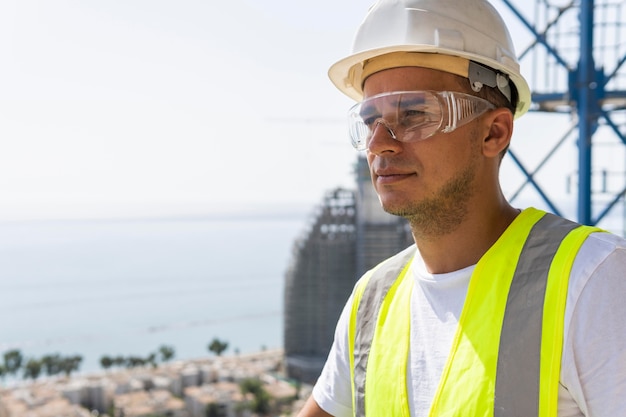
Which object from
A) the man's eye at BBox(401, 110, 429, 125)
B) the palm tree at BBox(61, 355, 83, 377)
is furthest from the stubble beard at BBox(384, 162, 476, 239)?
the palm tree at BBox(61, 355, 83, 377)

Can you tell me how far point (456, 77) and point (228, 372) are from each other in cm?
2719

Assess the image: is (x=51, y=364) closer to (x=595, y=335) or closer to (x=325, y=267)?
(x=325, y=267)

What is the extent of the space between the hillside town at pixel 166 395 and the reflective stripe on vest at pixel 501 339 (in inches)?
807

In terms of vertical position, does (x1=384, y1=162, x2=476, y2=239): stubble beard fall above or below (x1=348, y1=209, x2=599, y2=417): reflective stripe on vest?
above

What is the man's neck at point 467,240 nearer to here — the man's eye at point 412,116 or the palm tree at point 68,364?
the man's eye at point 412,116

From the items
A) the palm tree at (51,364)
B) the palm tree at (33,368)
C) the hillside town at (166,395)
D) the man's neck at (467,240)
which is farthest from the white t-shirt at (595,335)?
the palm tree at (51,364)

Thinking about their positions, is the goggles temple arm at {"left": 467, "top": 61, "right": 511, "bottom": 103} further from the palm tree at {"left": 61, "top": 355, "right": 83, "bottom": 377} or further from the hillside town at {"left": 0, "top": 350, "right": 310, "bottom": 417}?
the palm tree at {"left": 61, "top": 355, "right": 83, "bottom": 377}

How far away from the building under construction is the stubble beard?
24346mm

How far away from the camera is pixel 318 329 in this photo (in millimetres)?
26547

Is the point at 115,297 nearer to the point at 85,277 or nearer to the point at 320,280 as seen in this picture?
the point at 85,277

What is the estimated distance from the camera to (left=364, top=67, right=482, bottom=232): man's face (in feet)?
3.03

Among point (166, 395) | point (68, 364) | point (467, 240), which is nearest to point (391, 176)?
point (467, 240)

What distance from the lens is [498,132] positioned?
0.98 metres

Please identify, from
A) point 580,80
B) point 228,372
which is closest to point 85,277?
point 228,372
